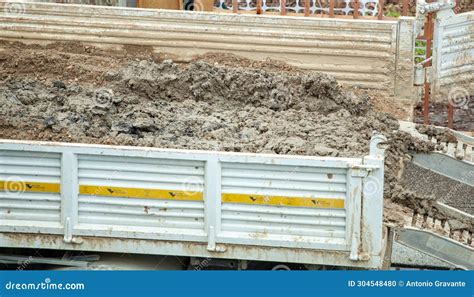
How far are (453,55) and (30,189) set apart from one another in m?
5.98

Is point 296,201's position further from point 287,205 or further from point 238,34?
point 238,34

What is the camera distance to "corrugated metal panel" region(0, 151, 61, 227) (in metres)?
7.46

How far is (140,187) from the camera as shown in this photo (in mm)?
7383

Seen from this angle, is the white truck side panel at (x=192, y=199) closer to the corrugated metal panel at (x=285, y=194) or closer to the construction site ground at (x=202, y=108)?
the corrugated metal panel at (x=285, y=194)

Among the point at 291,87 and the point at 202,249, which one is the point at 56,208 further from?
the point at 291,87

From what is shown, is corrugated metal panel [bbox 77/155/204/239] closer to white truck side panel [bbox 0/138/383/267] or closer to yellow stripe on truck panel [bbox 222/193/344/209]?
white truck side panel [bbox 0/138/383/267]

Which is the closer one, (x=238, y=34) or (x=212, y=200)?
(x=212, y=200)

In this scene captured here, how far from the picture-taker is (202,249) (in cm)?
741

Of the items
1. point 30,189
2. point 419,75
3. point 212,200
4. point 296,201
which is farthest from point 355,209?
point 419,75

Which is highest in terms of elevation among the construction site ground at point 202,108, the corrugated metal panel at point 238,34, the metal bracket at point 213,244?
the corrugated metal panel at point 238,34

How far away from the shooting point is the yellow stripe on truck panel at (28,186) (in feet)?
24.5

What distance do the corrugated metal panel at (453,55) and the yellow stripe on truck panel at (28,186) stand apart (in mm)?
5581

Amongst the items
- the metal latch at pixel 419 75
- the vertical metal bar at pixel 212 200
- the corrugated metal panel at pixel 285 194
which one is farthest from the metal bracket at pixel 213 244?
the metal latch at pixel 419 75

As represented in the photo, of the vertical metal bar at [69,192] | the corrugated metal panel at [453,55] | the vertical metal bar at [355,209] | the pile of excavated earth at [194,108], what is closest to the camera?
the vertical metal bar at [355,209]
